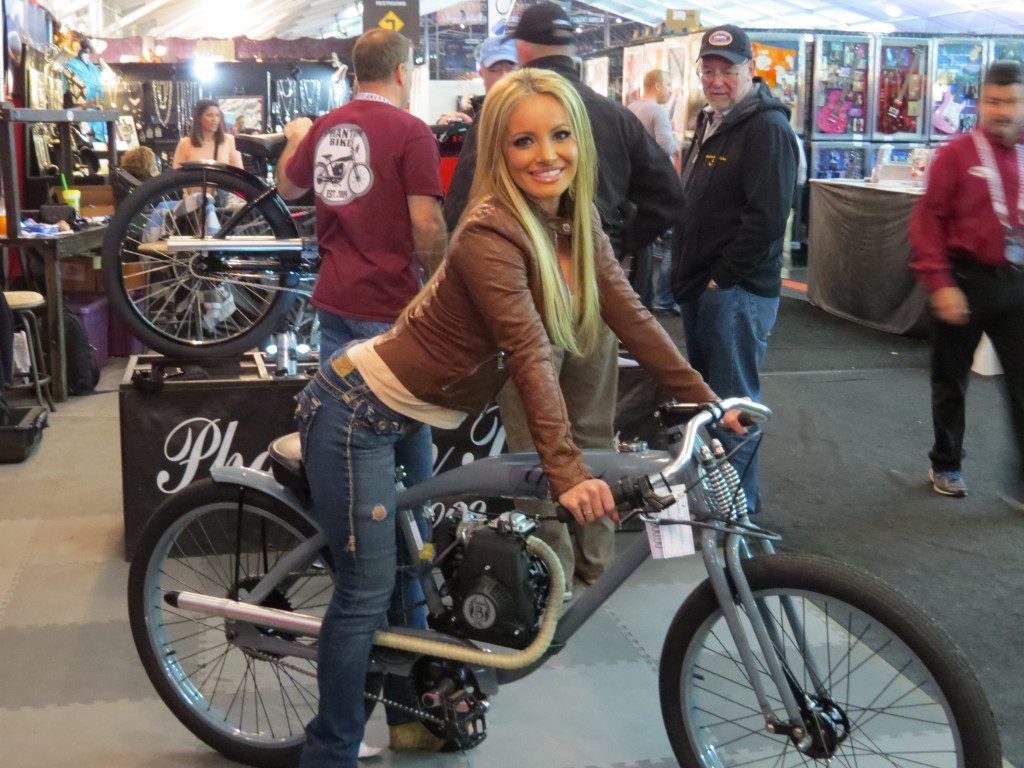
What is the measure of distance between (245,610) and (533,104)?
1.27 m

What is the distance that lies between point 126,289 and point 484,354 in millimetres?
2560

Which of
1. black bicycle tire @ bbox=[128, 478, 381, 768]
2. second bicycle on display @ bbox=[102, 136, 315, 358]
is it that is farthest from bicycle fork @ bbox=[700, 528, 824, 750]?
second bicycle on display @ bbox=[102, 136, 315, 358]

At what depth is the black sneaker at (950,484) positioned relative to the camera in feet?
16.1

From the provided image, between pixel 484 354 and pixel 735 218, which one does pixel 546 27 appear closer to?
pixel 735 218

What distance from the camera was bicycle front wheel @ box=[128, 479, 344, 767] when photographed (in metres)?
2.67

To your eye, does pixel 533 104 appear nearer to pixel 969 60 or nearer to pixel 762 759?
pixel 762 759

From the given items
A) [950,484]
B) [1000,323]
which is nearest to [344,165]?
[1000,323]

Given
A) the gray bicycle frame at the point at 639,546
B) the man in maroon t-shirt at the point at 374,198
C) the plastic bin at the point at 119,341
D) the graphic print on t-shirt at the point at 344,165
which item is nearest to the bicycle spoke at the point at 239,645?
the gray bicycle frame at the point at 639,546

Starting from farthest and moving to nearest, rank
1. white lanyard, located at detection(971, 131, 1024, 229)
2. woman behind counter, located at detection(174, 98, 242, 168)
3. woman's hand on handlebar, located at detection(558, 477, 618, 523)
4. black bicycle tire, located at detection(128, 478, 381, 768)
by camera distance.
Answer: woman behind counter, located at detection(174, 98, 242, 168)
white lanyard, located at detection(971, 131, 1024, 229)
black bicycle tire, located at detection(128, 478, 381, 768)
woman's hand on handlebar, located at detection(558, 477, 618, 523)

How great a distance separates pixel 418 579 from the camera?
101 inches

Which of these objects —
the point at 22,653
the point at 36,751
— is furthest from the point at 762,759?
Result: the point at 22,653

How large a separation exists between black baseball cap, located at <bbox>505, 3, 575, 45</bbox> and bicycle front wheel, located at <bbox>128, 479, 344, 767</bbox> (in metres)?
1.69

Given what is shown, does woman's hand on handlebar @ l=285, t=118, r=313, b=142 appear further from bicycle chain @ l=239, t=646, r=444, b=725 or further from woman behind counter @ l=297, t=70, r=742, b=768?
bicycle chain @ l=239, t=646, r=444, b=725

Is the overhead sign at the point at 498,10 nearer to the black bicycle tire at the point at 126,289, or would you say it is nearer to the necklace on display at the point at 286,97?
the necklace on display at the point at 286,97
